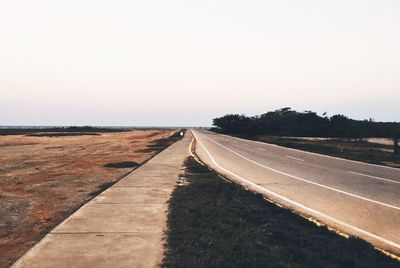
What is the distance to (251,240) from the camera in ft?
20.2

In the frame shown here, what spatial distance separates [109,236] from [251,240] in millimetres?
2477

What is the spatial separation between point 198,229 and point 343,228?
2.94m

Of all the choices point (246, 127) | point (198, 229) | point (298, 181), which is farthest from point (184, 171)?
point (246, 127)

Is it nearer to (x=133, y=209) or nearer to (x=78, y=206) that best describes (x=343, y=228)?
(x=133, y=209)

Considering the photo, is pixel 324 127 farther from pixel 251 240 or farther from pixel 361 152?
pixel 251 240

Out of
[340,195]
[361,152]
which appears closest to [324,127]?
[361,152]

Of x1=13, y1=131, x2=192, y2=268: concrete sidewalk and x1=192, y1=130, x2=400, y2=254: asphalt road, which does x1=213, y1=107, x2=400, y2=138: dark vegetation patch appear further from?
x1=13, y1=131, x2=192, y2=268: concrete sidewalk

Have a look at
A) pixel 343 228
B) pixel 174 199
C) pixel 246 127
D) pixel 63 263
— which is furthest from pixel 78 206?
pixel 246 127

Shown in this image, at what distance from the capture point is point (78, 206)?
9062mm

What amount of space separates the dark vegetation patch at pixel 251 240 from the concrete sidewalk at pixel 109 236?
0.34 m

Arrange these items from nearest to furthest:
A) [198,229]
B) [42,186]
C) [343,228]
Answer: [198,229] < [343,228] < [42,186]

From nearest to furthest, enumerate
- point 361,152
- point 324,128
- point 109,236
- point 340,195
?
point 109,236 < point 340,195 < point 361,152 < point 324,128

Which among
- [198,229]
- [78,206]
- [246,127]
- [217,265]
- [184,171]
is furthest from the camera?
[246,127]

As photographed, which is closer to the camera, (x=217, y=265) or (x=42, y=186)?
(x=217, y=265)
